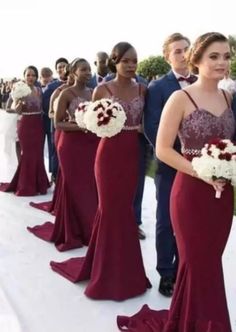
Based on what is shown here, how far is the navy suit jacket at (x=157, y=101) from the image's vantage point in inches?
166

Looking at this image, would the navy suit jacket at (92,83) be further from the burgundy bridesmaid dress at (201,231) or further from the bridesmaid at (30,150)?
the burgundy bridesmaid dress at (201,231)

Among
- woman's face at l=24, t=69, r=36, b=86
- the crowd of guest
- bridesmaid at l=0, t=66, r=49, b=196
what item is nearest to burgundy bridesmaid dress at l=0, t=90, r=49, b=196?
→ bridesmaid at l=0, t=66, r=49, b=196

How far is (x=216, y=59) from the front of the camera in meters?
3.09

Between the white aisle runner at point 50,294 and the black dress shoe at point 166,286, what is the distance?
0.05 m

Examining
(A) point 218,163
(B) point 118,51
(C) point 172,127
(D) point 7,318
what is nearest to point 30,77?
(B) point 118,51

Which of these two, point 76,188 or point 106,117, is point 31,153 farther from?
point 106,117

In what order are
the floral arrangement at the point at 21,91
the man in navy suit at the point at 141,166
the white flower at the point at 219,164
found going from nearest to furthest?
1. the white flower at the point at 219,164
2. the man in navy suit at the point at 141,166
3. the floral arrangement at the point at 21,91

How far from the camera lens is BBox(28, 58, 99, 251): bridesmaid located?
18.8ft

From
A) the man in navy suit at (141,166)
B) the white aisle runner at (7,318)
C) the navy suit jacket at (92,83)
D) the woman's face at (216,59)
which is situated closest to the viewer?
the woman's face at (216,59)

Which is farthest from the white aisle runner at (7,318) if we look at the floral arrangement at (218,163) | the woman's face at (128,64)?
the woman's face at (128,64)

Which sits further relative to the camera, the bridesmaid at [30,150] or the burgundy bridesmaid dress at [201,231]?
the bridesmaid at [30,150]

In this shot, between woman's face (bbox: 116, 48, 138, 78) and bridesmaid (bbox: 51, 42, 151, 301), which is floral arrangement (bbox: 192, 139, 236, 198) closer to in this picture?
bridesmaid (bbox: 51, 42, 151, 301)

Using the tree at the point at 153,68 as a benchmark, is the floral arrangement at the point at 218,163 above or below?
above

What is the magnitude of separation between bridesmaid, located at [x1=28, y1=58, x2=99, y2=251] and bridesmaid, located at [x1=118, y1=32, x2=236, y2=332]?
2619mm
